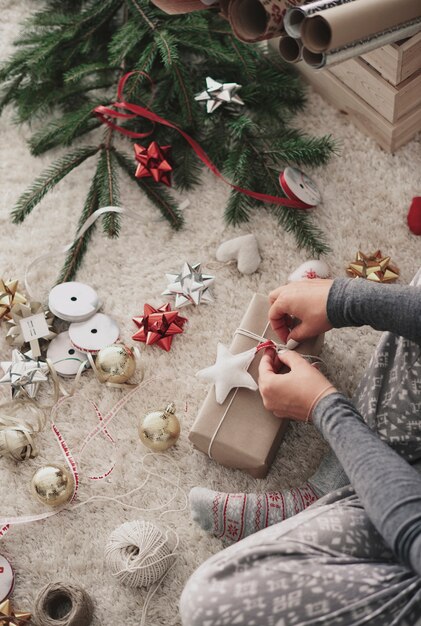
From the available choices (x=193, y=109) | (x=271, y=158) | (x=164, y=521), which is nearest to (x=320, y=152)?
(x=271, y=158)

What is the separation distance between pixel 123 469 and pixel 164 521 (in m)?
0.11

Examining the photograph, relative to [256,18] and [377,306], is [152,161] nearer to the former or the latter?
[256,18]

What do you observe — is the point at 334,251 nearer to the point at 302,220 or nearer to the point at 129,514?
the point at 302,220

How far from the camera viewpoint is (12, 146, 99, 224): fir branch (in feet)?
4.46

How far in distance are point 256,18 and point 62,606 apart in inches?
36.7

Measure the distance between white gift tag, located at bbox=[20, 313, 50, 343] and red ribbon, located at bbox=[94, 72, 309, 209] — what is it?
0.41 metres

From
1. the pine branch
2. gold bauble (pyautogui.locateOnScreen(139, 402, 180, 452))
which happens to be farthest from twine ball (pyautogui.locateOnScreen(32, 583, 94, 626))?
the pine branch

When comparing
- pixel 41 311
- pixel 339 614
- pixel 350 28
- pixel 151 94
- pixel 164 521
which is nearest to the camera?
pixel 339 614

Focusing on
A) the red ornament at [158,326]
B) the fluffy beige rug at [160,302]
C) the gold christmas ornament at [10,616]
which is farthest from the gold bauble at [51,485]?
the red ornament at [158,326]

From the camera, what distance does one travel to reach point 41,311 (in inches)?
52.9

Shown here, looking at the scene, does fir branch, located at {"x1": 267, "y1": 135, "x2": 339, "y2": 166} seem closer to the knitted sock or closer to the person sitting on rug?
the person sitting on rug

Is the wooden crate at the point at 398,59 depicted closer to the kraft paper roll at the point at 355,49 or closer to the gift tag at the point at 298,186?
the kraft paper roll at the point at 355,49

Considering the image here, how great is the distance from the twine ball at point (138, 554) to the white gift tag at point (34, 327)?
377 millimetres

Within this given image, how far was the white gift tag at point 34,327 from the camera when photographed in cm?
131
